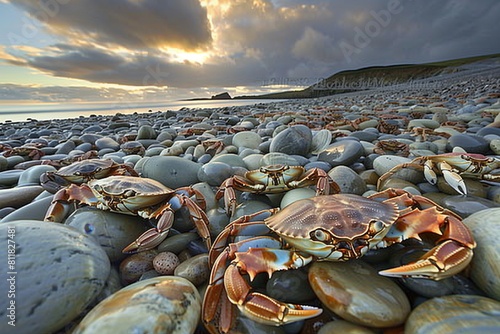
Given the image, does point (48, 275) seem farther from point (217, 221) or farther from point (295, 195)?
point (295, 195)

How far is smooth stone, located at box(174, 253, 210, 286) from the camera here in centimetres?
199

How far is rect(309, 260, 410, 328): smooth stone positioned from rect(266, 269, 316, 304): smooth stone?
109 millimetres

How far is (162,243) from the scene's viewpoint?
2352 mm

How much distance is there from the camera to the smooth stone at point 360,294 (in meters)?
1.43

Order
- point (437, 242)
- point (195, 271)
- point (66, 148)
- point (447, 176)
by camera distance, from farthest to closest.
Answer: point (66, 148) → point (447, 176) → point (195, 271) → point (437, 242)

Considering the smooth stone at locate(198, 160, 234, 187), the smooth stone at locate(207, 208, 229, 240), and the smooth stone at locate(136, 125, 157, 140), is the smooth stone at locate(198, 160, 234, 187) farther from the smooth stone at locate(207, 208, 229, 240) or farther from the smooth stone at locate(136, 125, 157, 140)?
the smooth stone at locate(136, 125, 157, 140)

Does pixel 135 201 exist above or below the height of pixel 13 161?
above

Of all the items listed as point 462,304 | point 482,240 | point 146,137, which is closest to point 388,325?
point 462,304

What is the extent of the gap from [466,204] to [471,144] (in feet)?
7.94

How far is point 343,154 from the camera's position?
4027 mm

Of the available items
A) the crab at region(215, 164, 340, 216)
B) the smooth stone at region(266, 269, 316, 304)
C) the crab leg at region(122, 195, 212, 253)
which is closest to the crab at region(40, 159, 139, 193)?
the crab leg at region(122, 195, 212, 253)

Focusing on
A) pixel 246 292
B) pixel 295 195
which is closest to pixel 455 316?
pixel 246 292

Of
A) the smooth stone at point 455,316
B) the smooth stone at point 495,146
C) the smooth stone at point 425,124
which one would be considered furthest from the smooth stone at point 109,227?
the smooth stone at point 425,124

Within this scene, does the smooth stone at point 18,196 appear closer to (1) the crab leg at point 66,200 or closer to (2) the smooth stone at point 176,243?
(1) the crab leg at point 66,200
